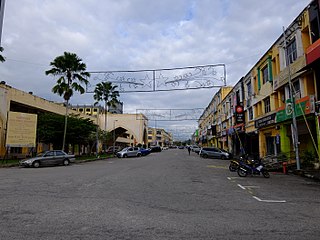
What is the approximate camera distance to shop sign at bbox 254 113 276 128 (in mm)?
24322

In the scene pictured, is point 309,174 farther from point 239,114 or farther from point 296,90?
point 239,114

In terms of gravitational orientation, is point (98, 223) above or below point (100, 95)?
below

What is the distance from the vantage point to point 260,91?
91.4 ft

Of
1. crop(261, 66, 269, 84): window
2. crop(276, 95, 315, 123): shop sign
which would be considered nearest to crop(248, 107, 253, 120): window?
crop(261, 66, 269, 84): window

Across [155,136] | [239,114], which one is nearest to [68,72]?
[239,114]

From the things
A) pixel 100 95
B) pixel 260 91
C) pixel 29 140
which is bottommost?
pixel 29 140

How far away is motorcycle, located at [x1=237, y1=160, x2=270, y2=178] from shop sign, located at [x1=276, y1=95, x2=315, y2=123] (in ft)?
14.6

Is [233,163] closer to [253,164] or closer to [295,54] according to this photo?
[253,164]

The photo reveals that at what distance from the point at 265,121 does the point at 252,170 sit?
11584mm

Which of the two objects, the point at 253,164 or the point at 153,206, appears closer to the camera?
the point at 153,206

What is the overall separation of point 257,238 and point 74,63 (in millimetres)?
28924

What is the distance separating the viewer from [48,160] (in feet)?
79.6

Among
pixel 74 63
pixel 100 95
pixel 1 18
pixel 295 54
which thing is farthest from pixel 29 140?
pixel 295 54

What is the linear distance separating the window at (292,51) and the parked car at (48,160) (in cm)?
2118
